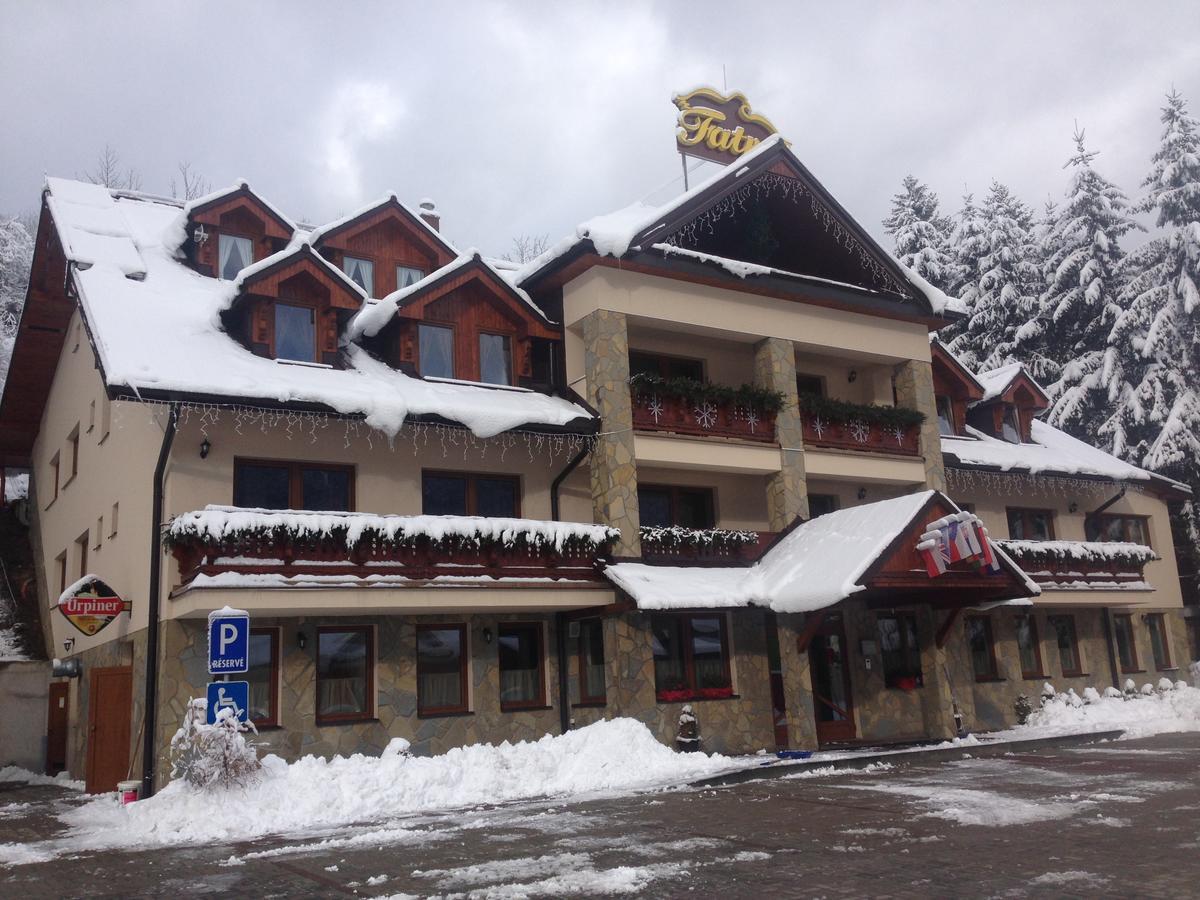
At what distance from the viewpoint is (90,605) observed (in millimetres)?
18203

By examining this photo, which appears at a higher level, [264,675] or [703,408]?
[703,408]

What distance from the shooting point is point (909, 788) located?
1523 centimetres

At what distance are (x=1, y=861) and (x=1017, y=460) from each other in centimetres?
2445

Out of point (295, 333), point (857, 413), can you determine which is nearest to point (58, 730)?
point (295, 333)

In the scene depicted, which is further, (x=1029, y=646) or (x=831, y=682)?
(x=1029, y=646)

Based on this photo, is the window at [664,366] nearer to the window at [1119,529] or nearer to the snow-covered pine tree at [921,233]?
the window at [1119,529]

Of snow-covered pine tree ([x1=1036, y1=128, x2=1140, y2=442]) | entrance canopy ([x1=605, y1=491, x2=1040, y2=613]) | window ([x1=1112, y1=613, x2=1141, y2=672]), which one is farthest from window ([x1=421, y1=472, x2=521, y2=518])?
snow-covered pine tree ([x1=1036, y1=128, x2=1140, y2=442])

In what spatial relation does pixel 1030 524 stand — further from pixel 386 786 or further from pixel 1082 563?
pixel 386 786

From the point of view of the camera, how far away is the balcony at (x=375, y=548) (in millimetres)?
16797

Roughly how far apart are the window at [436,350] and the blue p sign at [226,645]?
8330 millimetres

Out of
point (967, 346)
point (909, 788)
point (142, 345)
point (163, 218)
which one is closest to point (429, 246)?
point (163, 218)

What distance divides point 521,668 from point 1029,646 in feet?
49.5

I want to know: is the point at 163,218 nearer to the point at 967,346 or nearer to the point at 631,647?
the point at 631,647

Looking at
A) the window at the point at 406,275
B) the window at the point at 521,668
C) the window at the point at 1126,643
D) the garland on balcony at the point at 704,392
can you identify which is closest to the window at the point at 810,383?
the garland on balcony at the point at 704,392
